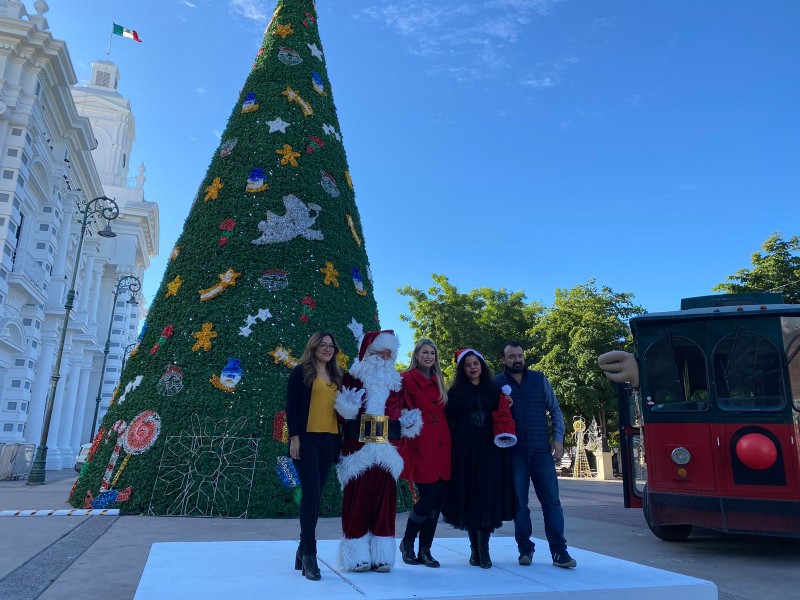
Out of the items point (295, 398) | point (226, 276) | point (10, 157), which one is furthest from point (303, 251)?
point (10, 157)

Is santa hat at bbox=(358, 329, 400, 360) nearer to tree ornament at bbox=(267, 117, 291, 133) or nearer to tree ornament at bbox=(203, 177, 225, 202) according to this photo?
tree ornament at bbox=(203, 177, 225, 202)

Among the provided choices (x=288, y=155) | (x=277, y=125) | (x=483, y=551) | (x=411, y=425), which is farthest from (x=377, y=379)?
(x=277, y=125)

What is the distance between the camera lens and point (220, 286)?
884cm

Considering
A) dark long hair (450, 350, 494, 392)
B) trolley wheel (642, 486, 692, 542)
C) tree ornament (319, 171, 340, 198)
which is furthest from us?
tree ornament (319, 171, 340, 198)

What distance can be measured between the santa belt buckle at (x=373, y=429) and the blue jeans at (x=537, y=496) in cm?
118

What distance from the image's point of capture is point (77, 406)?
29672mm

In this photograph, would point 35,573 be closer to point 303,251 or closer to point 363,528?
point 363,528

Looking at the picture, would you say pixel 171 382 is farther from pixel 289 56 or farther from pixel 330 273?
pixel 289 56

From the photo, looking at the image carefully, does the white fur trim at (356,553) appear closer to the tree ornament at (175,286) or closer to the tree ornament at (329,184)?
the tree ornament at (175,286)

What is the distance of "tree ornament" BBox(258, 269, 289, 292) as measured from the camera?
8938mm

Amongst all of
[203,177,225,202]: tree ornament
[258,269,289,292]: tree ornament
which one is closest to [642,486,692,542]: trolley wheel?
[258,269,289,292]: tree ornament

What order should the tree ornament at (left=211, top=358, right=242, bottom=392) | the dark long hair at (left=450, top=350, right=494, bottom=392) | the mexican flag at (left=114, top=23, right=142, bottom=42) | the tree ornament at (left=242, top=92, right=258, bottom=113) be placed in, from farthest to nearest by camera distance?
1. the mexican flag at (left=114, top=23, right=142, bottom=42)
2. the tree ornament at (left=242, top=92, right=258, bottom=113)
3. the tree ornament at (left=211, top=358, right=242, bottom=392)
4. the dark long hair at (left=450, top=350, right=494, bottom=392)

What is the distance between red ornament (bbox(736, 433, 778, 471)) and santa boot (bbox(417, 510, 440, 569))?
389 cm

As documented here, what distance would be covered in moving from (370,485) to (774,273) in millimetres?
24089
